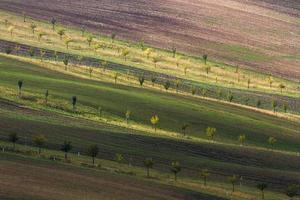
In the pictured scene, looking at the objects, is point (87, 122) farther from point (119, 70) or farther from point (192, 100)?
point (119, 70)

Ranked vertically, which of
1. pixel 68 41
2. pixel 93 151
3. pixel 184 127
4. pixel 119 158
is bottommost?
pixel 119 158

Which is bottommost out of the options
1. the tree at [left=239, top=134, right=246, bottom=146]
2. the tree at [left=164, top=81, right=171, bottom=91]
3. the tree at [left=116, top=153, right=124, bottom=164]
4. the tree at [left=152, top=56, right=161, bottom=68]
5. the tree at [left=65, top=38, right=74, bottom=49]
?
the tree at [left=116, top=153, right=124, bottom=164]

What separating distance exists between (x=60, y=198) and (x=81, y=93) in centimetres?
6176

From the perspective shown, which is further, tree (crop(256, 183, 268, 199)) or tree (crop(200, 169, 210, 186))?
tree (crop(256, 183, 268, 199))

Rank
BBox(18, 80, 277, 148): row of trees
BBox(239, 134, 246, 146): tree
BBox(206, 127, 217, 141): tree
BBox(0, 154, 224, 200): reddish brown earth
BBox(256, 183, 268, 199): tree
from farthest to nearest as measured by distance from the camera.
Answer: BBox(18, 80, 277, 148): row of trees < BBox(239, 134, 246, 146): tree < BBox(206, 127, 217, 141): tree < BBox(256, 183, 268, 199): tree < BBox(0, 154, 224, 200): reddish brown earth

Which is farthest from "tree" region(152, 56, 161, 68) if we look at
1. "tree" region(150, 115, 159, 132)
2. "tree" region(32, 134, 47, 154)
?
"tree" region(32, 134, 47, 154)

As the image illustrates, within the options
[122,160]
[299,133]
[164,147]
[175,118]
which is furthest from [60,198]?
[299,133]

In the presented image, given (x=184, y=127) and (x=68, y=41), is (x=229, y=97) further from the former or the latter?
(x=68, y=41)

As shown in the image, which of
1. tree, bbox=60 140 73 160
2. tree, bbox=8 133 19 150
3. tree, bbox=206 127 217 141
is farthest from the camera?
tree, bbox=206 127 217 141

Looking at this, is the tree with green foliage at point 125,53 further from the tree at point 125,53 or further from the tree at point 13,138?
the tree at point 13,138

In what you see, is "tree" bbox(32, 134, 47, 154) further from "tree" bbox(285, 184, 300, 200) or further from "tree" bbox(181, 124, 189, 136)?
"tree" bbox(181, 124, 189, 136)

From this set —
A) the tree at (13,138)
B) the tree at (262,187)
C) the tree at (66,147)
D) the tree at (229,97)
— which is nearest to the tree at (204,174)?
the tree at (262,187)

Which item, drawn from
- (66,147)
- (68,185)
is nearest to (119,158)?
(66,147)

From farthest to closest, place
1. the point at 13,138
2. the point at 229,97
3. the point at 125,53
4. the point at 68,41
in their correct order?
the point at 68,41, the point at 125,53, the point at 229,97, the point at 13,138
